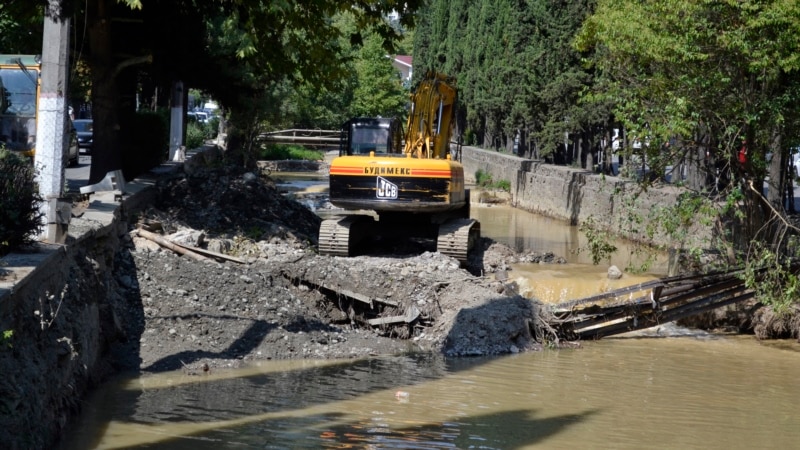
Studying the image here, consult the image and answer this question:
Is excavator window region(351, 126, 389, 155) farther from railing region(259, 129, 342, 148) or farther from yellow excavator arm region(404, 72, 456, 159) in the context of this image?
railing region(259, 129, 342, 148)

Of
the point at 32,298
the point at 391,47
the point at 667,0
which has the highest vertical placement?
the point at 667,0

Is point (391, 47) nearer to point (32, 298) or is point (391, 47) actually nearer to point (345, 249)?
point (345, 249)

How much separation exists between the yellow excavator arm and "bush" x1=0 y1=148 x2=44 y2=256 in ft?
32.6

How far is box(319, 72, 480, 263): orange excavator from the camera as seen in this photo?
60.6 feet

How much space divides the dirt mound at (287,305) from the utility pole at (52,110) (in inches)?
72.1

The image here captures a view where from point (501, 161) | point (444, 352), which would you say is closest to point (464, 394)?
point (444, 352)

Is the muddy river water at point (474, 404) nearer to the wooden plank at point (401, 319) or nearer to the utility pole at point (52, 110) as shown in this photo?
the wooden plank at point (401, 319)

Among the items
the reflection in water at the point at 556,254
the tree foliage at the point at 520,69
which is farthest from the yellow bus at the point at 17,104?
the reflection in water at the point at 556,254

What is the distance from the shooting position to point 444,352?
47.3ft

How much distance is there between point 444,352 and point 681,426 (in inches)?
150

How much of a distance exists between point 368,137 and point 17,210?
10.1 m

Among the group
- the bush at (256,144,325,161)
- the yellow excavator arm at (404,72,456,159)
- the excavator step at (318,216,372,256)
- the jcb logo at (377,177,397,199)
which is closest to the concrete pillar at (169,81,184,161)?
the yellow excavator arm at (404,72,456,159)

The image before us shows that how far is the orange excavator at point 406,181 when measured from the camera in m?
18.5

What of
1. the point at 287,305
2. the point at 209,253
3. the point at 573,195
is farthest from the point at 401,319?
the point at 573,195
